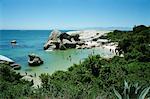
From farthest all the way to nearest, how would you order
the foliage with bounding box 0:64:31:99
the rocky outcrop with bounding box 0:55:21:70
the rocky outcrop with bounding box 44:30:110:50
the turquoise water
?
the rocky outcrop with bounding box 44:30:110:50 → the turquoise water → the rocky outcrop with bounding box 0:55:21:70 → the foliage with bounding box 0:64:31:99

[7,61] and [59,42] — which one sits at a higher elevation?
[7,61]

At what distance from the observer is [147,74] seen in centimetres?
707

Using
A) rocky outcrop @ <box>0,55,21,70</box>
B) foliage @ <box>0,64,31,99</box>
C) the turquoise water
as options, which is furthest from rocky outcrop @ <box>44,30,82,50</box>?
foliage @ <box>0,64,31,99</box>

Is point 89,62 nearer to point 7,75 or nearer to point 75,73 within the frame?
point 75,73

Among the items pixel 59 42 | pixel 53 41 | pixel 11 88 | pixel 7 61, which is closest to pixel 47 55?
pixel 53 41

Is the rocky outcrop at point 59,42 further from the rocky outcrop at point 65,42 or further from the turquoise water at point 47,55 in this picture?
the turquoise water at point 47,55

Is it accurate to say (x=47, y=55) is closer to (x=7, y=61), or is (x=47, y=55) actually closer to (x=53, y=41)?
(x=53, y=41)

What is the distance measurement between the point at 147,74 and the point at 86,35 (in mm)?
18073

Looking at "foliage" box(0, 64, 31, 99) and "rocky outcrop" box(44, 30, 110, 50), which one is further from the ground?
"foliage" box(0, 64, 31, 99)

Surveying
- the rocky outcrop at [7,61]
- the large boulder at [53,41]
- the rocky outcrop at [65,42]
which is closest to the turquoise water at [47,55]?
the rocky outcrop at [7,61]

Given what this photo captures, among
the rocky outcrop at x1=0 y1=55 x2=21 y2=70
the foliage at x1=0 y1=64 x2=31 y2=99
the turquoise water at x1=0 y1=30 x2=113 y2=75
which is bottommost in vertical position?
the turquoise water at x1=0 y1=30 x2=113 y2=75

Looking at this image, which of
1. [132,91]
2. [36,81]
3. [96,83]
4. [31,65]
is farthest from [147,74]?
[31,65]

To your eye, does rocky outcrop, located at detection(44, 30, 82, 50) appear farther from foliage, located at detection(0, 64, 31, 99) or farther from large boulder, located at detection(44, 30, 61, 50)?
foliage, located at detection(0, 64, 31, 99)

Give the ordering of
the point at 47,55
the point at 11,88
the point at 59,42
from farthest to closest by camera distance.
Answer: the point at 59,42 < the point at 47,55 < the point at 11,88
